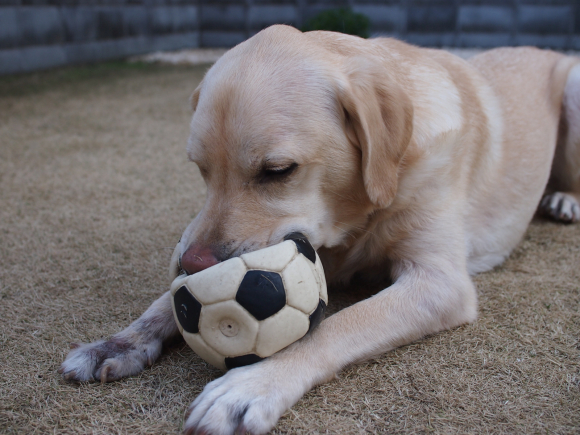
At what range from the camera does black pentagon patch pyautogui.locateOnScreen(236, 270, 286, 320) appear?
5.57 ft

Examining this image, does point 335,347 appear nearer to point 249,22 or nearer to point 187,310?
point 187,310

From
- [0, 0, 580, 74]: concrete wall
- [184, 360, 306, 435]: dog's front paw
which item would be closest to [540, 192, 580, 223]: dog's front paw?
[184, 360, 306, 435]: dog's front paw

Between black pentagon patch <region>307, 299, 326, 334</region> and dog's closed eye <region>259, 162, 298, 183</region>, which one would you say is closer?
black pentagon patch <region>307, 299, 326, 334</region>

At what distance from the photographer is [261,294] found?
5.60 ft

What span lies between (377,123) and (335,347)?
89 cm

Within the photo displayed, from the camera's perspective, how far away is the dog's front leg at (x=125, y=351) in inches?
75.5

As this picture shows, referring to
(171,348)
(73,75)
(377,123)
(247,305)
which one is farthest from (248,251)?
(73,75)

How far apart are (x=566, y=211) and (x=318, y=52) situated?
2289 millimetres

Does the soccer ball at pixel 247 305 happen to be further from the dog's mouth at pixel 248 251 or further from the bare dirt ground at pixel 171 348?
the bare dirt ground at pixel 171 348

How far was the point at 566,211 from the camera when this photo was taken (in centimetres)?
360

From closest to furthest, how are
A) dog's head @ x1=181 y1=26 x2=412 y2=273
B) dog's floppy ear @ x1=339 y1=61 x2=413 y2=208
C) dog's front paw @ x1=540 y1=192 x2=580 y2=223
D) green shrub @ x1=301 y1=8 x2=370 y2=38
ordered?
dog's head @ x1=181 y1=26 x2=412 y2=273 < dog's floppy ear @ x1=339 y1=61 x2=413 y2=208 < dog's front paw @ x1=540 y1=192 x2=580 y2=223 < green shrub @ x1=301 y1=8 x2=370 y2=38

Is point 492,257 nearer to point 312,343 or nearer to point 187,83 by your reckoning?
point 312,343

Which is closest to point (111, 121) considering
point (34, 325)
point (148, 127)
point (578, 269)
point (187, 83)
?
point (148, 127)

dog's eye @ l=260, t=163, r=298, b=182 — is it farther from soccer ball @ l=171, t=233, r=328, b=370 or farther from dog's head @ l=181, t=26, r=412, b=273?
soccer ball @ l=171, t=233, r=328, b=370
